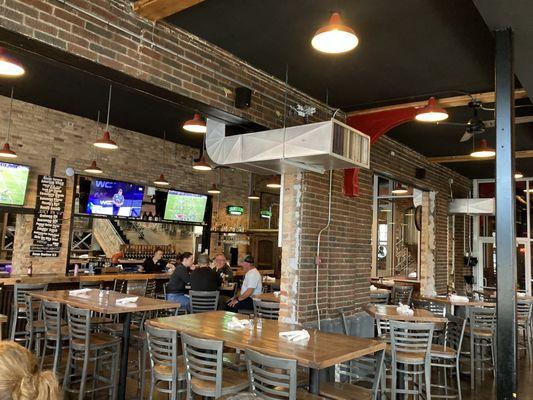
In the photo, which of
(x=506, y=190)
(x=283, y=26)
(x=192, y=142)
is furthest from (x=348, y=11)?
(x=192, y=142)

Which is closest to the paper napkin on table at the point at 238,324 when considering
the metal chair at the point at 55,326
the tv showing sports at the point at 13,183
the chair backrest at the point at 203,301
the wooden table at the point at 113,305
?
the wooden table at the point at 113,305

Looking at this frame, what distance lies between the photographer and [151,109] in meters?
7.57

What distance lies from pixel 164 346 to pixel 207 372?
0.49 m

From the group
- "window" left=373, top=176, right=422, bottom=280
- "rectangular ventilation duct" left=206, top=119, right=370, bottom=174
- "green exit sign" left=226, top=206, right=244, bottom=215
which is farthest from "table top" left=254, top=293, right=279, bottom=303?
"window" left=373, top=176, right=422, bottom=280

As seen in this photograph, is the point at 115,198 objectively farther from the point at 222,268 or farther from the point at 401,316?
the point at 401,316

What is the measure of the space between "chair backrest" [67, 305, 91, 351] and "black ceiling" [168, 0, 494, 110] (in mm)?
3003

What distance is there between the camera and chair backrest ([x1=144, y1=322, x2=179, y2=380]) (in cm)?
366

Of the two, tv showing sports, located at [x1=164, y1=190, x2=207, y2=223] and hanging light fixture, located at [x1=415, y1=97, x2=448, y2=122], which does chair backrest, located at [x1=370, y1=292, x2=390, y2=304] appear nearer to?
hanging light fixture, located at [x1=415, y1=97, x2=448, y2=122]

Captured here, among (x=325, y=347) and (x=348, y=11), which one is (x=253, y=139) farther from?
(x=325, y=347)

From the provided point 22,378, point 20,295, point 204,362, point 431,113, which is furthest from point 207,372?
point 20,295

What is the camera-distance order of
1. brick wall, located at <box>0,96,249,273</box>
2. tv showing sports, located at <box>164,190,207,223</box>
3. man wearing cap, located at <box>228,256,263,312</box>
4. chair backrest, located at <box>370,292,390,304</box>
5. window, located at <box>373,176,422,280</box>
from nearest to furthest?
man wearing cap, located at <box>228,256,263,312</box>
brick wall, located at <box>0,96,249,273</box>
chair backrest, located at <box>370,292,390,304</box>
tv showing sports, located at <box>164,190,207,223</box>
window, located at <box>373,176,422,280</box>

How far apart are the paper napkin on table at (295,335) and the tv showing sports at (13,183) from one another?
5.54 metres

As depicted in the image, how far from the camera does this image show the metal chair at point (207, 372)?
3.39 metres

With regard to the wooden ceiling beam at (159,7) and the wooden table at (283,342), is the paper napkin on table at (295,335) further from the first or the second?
the wooden ceiling beam at (159,7)
